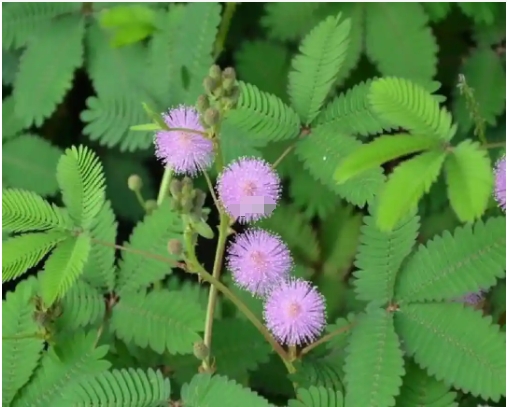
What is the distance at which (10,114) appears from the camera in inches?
56.5

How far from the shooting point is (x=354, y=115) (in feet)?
3.60

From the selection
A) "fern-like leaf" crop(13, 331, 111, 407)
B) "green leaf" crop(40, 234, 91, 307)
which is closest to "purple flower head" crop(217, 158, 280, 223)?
"green leaf" crop(40, 234, 91, 307)

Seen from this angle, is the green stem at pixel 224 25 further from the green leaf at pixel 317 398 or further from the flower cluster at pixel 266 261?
the green leaf at pixel 317 398

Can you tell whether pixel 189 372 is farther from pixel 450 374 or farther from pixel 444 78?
pixel 444 78

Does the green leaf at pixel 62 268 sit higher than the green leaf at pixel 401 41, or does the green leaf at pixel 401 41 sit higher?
the green leaf at pixel 401 41

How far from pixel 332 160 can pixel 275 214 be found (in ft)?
1.08

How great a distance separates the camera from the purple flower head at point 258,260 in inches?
37.7

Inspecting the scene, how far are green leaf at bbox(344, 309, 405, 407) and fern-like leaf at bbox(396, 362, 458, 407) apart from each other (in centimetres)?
7

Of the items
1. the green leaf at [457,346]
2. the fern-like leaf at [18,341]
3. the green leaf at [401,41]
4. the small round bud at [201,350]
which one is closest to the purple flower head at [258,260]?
the small round bud at [201,350]

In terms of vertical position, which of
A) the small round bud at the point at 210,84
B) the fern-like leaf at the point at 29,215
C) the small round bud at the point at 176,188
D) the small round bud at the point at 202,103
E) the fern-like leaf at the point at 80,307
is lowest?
the fern-like leaf at the point at 80,307

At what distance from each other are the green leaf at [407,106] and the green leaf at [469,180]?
67 mm

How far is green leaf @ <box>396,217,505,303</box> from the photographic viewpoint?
0.96 metres

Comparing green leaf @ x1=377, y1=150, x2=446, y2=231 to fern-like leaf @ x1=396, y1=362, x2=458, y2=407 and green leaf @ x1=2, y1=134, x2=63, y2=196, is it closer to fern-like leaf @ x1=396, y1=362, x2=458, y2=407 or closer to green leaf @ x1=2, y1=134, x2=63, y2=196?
fern-like leaf @ x1=396, y1=362, x2=458, y2=407

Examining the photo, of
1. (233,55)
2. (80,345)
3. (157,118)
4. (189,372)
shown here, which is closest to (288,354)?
(189,372)
